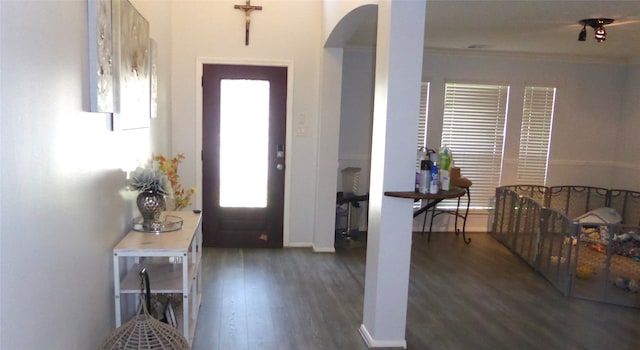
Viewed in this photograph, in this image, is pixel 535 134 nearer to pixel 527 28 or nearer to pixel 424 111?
pixel 424 111

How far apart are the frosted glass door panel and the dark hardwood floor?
0.58 meters

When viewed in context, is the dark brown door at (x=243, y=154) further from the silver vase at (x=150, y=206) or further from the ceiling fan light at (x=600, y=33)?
the ceiling fan light at (x=600, y=33)

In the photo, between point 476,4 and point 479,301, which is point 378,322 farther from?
point 476,4

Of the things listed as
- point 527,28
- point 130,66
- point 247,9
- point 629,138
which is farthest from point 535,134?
point 130,66

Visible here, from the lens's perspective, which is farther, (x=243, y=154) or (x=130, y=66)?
(x=243, y=154)

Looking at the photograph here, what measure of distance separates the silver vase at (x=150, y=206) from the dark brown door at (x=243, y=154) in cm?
210

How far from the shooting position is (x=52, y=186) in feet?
5.68

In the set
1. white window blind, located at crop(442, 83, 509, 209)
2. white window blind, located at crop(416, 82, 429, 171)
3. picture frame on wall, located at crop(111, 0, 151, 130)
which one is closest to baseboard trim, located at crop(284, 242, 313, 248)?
white window blind, located at crop(416, 82, 429, 171)

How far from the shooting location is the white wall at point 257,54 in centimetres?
466

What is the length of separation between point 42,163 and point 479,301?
10.7ft

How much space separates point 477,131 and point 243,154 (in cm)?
298

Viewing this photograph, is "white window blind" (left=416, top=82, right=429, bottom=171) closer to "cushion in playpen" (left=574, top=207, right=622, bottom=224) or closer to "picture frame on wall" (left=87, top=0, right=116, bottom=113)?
"cushion in playpen" (left=574, top=207, right=622, bottom=224)

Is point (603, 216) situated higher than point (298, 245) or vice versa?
point (603, 216)

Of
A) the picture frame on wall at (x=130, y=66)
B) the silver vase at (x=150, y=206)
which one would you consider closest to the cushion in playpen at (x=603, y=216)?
the silver vase at (x=150, y=206)
